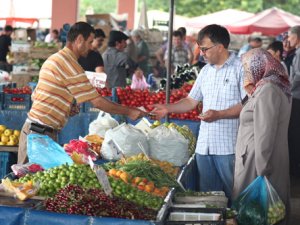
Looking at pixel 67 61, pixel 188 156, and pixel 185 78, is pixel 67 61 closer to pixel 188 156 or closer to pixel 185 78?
pixel 188 156

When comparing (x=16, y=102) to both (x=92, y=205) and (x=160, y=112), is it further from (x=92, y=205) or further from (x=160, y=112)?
(x=92, y=205)

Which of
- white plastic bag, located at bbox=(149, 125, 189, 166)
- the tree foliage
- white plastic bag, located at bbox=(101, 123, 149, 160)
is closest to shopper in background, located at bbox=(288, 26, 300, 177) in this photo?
white plastic bag, located at bbox=(149, 125, 189, 166)

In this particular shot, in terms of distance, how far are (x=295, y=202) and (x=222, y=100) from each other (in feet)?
12.9

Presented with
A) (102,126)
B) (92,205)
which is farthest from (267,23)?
(92,205)

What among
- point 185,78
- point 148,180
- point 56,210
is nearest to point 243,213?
point 148,180

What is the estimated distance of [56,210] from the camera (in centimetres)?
477

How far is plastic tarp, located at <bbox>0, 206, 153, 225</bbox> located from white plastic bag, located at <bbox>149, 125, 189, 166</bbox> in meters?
2.59

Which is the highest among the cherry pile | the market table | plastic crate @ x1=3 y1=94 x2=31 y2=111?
the cherry pile

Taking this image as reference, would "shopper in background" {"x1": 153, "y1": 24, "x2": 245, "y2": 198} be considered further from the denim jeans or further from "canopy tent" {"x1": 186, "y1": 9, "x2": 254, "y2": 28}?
"canopy tent" {"x1": 186, "y1": 9, "x2": 254, "y2": 28}

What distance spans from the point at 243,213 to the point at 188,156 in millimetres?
1517

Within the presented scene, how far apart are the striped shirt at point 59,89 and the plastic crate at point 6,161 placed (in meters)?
1.87

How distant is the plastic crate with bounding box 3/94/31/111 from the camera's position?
11.0 m

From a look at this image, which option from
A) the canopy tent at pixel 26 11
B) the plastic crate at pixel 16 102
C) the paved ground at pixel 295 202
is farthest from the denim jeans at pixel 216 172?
the canopy tent at pixel 26 11

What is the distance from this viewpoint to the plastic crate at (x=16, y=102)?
11.0 m
